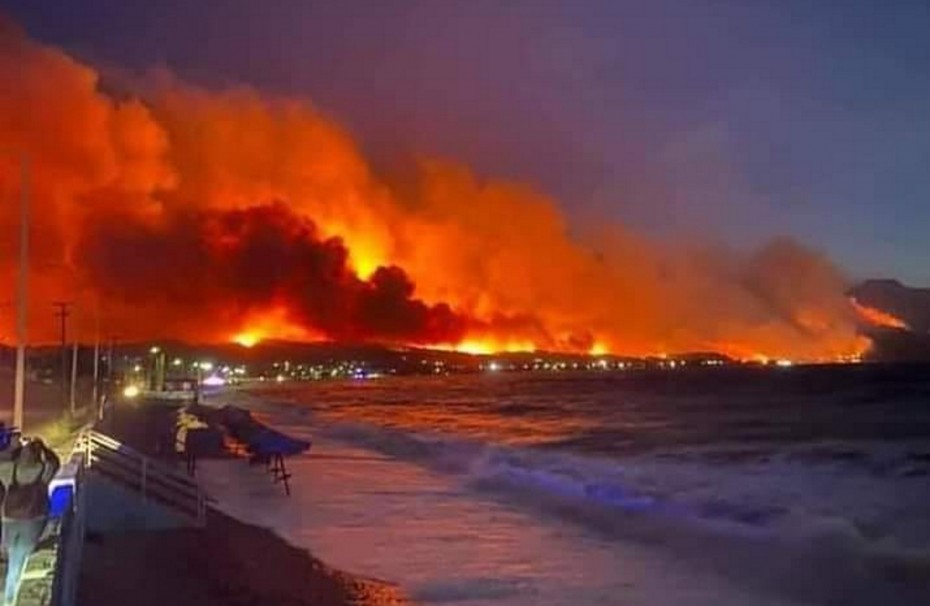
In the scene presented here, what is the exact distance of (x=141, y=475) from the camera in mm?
23781

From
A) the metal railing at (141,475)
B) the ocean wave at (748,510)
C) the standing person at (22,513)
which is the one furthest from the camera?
the ocean wave at (748,510)

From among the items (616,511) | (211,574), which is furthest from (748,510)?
(211,574)

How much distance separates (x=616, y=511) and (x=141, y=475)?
15.7 m

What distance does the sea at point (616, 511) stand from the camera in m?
21.2

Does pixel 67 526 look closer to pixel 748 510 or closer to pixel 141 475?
pixel 141 475

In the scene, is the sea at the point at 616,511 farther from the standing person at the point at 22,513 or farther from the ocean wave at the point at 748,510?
the standing person at the point at 22,513

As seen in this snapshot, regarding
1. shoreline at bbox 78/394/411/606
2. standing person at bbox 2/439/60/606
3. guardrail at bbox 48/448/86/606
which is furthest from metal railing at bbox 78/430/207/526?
standing person at bbox 2/439/60/606

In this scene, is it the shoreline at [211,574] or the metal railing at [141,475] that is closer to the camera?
the shoreline at [211,574]

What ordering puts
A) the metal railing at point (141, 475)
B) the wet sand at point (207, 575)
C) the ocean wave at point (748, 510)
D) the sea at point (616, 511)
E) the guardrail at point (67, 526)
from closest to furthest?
the guardrail at point (67, 526)
the wet sand at point (207, 575)
the sea at point (616, 511)
the metal railing at point (141, 475)
the ocean wave at point (748, 510)

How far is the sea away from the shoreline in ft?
2.98

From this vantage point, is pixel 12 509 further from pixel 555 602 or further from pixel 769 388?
pixel 769 388

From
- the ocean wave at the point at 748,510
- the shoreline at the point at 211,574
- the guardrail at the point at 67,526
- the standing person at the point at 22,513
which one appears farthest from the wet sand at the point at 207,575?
the ocean wave at the point at 748,510

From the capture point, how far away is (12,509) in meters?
12.2

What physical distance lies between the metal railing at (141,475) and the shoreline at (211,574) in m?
0.71
